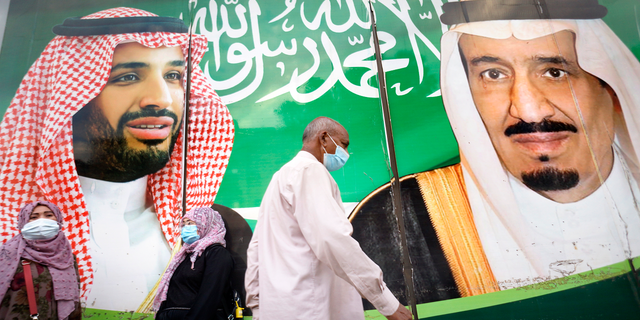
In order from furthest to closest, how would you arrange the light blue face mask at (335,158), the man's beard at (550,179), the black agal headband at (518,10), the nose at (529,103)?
the black agal headband at (518,10)
the nose at (529,103)
the man's beard at (550,179)
the light blue face mask at (335,158)

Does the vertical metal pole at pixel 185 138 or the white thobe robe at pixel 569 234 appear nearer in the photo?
the white thobe robe at pixel 569 234

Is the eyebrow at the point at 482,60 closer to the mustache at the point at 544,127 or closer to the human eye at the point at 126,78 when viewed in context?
the mustache at the point at 544,127

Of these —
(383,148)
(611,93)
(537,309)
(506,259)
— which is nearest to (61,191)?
(383,148)

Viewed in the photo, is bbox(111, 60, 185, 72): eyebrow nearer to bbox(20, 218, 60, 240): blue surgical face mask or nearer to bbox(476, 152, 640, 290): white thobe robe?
bbox(20, 218, 60, 240): blue surgical face mask

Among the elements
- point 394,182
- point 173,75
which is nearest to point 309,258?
point 394,182

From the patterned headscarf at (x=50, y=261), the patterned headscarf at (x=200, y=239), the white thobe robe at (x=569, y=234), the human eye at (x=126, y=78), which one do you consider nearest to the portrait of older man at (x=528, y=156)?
the white thobe robe at (x=569, y=234)

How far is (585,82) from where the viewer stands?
2850mm

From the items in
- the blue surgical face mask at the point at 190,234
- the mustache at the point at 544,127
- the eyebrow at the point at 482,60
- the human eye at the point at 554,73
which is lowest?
the blue surgical face mask at the point at 190,234

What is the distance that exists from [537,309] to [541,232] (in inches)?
19.9

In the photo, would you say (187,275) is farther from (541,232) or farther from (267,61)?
(541,232)

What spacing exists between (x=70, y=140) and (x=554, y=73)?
3.77 metres

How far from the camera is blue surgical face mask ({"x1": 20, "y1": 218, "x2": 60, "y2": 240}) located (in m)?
2.25

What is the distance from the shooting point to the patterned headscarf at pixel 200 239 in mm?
2219

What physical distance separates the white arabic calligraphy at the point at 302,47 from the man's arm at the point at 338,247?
166 cm
